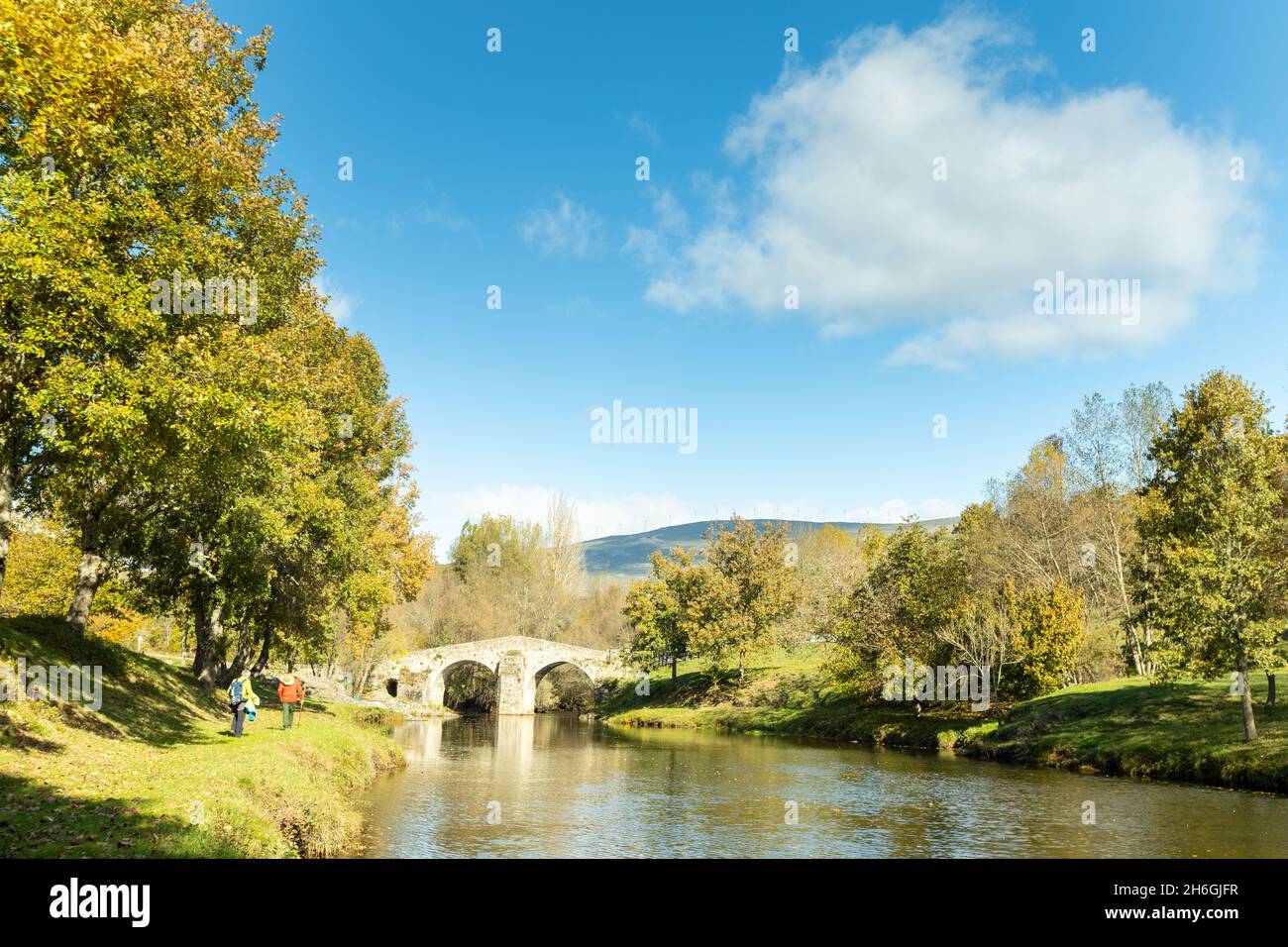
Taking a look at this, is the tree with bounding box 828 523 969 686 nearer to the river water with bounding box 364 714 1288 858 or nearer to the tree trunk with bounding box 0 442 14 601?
the river water with bounding box 364 714 1288 858

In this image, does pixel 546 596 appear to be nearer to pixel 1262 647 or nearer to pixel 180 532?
pixel 180 532

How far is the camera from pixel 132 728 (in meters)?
23.7

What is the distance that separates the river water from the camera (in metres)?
20.3

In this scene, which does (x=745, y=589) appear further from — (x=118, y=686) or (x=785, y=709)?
(x=118, y=686)

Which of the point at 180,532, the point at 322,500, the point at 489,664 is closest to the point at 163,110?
the point at 322,500

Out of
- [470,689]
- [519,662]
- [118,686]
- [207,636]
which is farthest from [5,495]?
[470,689]

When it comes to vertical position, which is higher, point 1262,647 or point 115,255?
point 115,255

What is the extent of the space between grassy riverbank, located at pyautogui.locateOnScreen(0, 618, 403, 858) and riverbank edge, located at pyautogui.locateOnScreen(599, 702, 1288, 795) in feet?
99.0

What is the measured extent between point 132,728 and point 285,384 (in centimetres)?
1121

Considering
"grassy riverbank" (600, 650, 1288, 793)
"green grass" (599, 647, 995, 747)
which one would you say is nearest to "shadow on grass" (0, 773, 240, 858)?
"grassy riverbank" (600, 650, 1288, 793)

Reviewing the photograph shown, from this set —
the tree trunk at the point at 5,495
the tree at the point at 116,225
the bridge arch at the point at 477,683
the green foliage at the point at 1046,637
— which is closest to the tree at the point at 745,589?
the green foliage at the point at 1046,637

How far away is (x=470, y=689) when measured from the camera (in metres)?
97.8

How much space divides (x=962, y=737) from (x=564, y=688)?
6209 centimetres

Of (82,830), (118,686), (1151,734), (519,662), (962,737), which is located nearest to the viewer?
(82,830)
